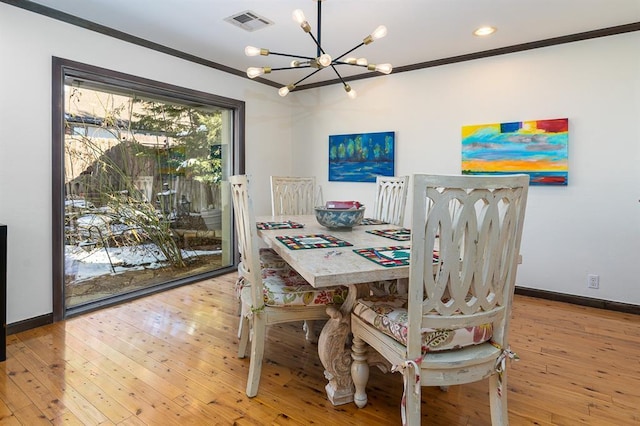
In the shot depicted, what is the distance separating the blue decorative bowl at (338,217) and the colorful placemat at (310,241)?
177mm

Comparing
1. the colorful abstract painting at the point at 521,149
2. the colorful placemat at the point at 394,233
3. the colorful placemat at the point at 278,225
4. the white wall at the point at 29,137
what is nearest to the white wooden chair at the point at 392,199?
the colorful placemat at the point at 394,233

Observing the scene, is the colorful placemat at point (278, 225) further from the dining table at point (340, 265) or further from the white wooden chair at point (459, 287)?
the white wooden chair at point (459, 287)

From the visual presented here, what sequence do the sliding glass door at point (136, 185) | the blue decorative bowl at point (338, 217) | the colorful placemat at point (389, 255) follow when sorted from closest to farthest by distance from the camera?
the colorful placemat at point (389, 255) < the blue decorative bowl at point (338, 217) < the sliding glass door at point (136, 185)

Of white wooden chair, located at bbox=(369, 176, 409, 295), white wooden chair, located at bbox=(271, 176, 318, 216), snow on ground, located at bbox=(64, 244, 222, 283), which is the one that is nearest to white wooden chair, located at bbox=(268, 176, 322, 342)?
white wooden chair, located at bbox=(271, 176, 318, 216)

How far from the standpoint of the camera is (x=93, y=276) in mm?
3207

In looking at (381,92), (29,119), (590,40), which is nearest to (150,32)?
(29,119)

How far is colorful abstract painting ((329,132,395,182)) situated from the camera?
4211 mm

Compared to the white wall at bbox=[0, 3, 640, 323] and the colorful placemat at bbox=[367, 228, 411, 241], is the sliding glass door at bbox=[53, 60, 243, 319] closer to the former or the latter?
the white wall at bbox=[0, 3, 640, 323]

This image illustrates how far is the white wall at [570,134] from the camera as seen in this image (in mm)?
3025

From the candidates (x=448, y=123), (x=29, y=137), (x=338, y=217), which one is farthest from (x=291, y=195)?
(x=29, y=137)

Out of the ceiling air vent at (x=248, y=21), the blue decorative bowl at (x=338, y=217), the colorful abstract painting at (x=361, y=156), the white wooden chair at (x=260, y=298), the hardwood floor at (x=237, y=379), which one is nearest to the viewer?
the hardwood floor at (x=237, y=379)

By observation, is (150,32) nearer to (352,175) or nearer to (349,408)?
(352,175)

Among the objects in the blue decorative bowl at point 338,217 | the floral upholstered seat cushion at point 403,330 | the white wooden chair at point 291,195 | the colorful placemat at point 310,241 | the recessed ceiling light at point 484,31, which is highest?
the recessed ceiling light at point 484,31

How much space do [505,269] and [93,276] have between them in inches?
127
